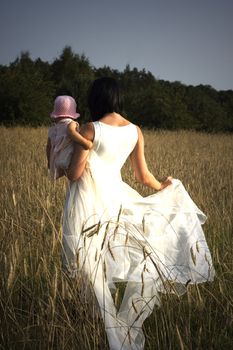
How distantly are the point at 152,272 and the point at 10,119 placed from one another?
801 inches

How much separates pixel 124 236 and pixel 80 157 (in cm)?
53

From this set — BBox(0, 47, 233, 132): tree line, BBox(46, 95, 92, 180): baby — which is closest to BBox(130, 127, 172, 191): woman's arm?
BBox(46, 95, 92, 180): baby

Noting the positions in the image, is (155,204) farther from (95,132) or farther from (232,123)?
(232,123)

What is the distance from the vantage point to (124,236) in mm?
2096

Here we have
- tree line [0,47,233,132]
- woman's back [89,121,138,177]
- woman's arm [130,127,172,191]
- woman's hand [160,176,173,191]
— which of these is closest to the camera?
woman's back [89,121,138,177]

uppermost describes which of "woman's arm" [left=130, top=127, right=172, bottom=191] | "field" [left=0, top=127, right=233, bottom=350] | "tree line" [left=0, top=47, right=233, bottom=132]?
"tree line" [left=0, top=47, right=233, bottom=132]

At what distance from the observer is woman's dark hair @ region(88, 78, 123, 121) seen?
6.69ft

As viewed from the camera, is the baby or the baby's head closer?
the baby

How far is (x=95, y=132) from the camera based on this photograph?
2.01m

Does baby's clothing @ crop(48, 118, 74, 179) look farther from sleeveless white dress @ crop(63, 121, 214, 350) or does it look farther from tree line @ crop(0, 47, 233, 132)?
tree line @ crop(0, 47, 233, 132)

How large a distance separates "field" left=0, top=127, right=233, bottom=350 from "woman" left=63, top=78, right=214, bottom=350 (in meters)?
0.11

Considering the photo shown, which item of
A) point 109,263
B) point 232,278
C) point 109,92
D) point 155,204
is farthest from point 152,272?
point 109,92

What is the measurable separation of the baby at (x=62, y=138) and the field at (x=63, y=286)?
0.23 m

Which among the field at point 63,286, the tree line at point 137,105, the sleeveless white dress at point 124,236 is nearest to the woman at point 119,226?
the sleeveless white dress at point 124,236
